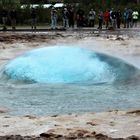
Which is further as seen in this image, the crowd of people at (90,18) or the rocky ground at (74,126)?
the crowd of people at (90,18)

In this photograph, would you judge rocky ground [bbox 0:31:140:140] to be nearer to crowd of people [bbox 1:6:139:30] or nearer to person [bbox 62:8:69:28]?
person [bbox 62:8:69:28]

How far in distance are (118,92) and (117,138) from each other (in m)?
5.64

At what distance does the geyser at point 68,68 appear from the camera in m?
16.2

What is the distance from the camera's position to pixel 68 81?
15.9m

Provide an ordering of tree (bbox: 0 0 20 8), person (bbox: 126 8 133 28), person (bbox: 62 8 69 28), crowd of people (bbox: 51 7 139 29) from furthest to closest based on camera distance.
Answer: tree (bbox: 0 0 20 8) → person (bbox: 126 8 133 28) → crowd of people (bbox: 51 7 139 29) → person (bbox: 62 8 69 28)

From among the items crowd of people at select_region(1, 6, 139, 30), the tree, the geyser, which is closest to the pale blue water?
the geyser

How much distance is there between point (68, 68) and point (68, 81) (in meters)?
0.51

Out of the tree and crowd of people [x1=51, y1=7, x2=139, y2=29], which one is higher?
the tree

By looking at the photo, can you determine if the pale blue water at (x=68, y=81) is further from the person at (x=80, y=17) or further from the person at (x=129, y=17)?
the person at (x=80, y=17)

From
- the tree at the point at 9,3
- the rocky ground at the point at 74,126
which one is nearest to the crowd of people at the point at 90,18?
the tree at the point at 9,3

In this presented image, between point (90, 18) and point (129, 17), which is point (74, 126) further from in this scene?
point (90, 18)

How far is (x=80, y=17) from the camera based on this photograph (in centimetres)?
4212

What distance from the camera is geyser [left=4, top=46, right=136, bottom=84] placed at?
16.2m

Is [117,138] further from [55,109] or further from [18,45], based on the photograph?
[18,45]
